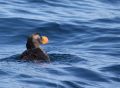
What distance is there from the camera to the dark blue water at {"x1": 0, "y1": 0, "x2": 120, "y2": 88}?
11.6 m

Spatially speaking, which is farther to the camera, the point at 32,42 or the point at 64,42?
the point at 64,42

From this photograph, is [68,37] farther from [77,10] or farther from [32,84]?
[32,84]

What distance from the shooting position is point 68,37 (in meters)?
16.3

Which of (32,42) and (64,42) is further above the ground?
(64,42)

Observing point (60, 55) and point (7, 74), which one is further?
point (60, 55)

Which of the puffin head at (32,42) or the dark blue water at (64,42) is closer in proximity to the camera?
the dark blue water at (64,42)

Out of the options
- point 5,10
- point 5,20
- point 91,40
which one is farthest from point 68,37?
point 5,10

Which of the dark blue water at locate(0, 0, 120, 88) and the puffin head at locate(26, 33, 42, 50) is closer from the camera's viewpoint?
the dark blue water at locate(0, 0, 120, 88)

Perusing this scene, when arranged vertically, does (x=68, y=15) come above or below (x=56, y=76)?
above

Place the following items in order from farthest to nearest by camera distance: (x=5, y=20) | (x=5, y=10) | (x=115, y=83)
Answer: (x=5, y=10)
(x=5, y=20)
(x=115, y=83)

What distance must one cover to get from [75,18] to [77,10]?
1.34m

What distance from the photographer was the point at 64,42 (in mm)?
15641

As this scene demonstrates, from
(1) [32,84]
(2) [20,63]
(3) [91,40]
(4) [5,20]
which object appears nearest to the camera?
(1) [32,84]

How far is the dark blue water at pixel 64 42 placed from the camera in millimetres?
11572
